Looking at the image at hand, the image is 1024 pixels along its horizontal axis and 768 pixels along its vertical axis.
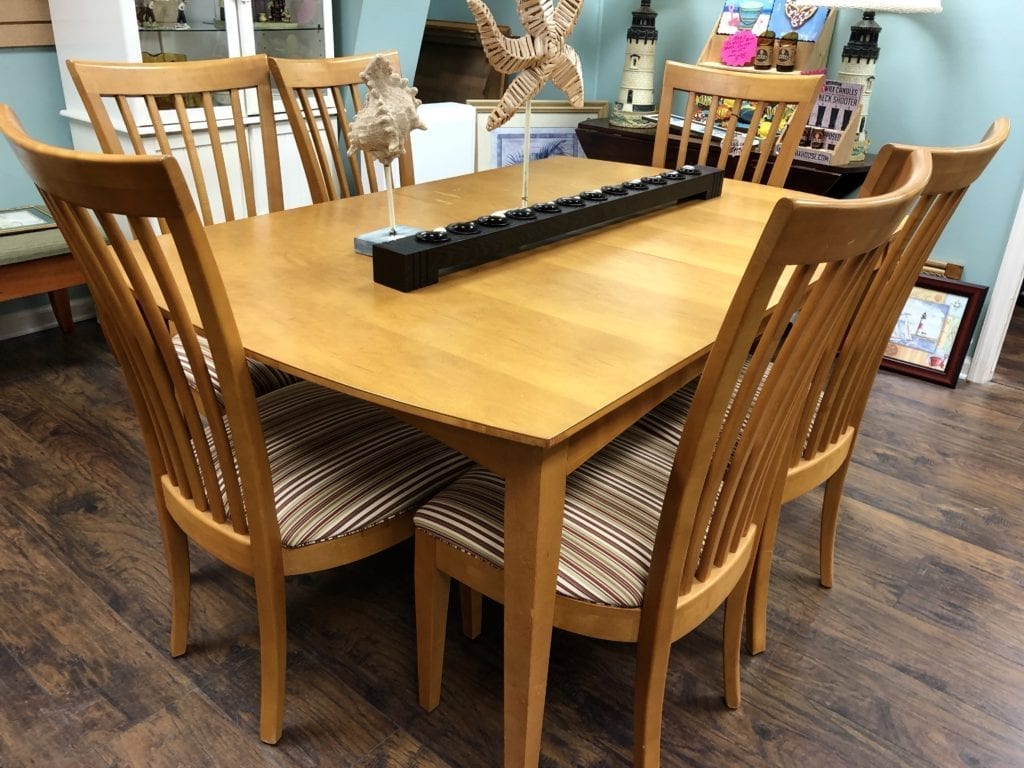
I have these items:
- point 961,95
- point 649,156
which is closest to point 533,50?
point 649,156

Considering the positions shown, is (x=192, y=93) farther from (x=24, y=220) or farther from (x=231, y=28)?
(x=24, y=220)

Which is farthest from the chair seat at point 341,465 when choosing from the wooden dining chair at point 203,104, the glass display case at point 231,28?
the glass display case at point 231,28

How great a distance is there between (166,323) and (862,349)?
118cm

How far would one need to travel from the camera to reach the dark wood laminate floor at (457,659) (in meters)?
1.48

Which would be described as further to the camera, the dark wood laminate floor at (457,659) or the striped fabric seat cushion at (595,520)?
→ the dark wood laminate floor at (457,659)

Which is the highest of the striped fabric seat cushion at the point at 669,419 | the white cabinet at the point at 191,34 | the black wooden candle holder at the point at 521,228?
the white cabinet at the point at 191,34

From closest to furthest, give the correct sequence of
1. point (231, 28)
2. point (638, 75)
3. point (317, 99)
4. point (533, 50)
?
point (533, 50) → point (317, 99) → point (231, 28) → point (638, 75)

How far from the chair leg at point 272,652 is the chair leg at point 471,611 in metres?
0.39

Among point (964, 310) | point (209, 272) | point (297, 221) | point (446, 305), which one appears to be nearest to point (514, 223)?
point (446, 305)

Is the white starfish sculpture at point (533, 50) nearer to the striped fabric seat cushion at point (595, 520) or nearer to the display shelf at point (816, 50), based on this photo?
the striped fabric seat cushion at point (595, 520)

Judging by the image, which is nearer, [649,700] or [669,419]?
[649,700]

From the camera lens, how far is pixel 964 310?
2.86m

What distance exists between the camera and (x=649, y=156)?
3.35m

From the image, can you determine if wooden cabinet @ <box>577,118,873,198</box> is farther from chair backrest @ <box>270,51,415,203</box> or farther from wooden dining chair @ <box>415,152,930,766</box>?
wooden dining chair @ <box>415,152,930,766</box>
